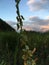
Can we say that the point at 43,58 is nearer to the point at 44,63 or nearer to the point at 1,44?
the point at 44,63

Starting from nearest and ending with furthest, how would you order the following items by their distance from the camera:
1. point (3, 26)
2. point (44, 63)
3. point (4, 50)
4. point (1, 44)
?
point (44, 63) < point (4, 50) < point (1, 44) < point (3, 26)

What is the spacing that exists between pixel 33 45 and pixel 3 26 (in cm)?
820

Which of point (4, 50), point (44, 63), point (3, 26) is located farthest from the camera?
point (3, 26)

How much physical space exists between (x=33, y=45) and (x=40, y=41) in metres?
0.31

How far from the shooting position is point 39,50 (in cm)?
952

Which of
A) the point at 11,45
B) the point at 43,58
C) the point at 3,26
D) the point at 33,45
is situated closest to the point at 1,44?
the point at 11,45

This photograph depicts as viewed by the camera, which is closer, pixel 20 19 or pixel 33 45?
pixel 20 19

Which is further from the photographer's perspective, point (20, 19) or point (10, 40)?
point (10, 40)

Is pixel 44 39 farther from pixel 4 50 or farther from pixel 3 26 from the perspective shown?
pixel 3 26

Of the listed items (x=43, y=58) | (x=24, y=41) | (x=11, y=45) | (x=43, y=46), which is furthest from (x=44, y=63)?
(x=24, y=41)

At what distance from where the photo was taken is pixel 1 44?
10070 mm

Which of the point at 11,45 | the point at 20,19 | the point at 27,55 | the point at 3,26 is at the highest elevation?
the point at 20,19

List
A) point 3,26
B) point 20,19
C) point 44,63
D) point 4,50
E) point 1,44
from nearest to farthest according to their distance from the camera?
point 20,19, point 44,63, point 4,50, point 1,44, point 3,26

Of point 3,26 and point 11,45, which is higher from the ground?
point 11,45
